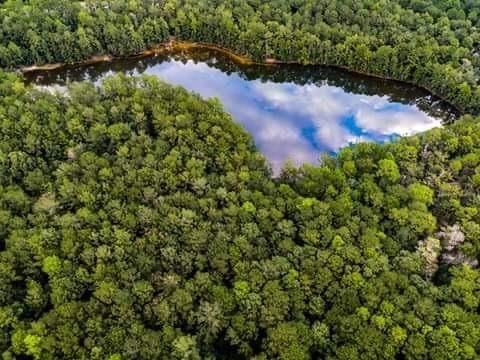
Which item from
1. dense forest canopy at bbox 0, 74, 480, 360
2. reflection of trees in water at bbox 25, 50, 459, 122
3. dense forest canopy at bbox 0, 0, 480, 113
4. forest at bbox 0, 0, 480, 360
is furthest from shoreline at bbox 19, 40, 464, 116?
dense forest canopy at bbox 0, 74, 480, 360

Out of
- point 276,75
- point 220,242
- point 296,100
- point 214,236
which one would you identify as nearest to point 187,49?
point 276,75

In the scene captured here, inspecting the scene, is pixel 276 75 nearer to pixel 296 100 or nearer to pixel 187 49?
pixel 296 100

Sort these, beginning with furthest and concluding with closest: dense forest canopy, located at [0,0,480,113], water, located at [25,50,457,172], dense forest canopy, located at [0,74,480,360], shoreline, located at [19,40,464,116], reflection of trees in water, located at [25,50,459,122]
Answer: shoreline, located at [19,40,464,116] → reflection of trees in water, located at [25,50,459,122] → dense forest canopy, located at [0,0,480,113] → water, located at [25,50,457,172] → dense forest canopy, located at [0,74,480,360]

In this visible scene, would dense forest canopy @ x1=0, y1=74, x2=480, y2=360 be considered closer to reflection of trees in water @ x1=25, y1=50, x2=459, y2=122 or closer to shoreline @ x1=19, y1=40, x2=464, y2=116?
reflection of trees in water @ x1=25, y1=50, x2=459, y2=122

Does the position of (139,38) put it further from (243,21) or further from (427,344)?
(427,344)

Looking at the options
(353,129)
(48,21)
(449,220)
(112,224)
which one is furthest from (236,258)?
(48,21)

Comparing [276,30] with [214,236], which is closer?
[214,236]

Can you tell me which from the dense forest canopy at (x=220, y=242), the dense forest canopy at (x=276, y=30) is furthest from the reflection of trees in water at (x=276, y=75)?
the dense forest canopy at (x=220, y=242)

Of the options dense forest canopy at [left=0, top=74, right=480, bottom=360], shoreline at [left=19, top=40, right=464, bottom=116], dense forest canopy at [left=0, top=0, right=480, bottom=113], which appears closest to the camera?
dense forest canopy at [left=0, top=74, right=480, bottom=360]
